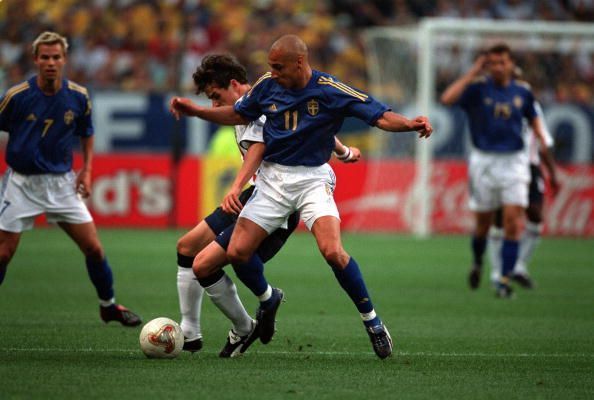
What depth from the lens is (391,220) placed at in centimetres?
2161

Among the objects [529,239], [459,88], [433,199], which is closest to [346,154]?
[459,88]

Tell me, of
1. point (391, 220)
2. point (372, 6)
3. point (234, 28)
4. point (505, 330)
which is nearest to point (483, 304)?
point (505, 330)

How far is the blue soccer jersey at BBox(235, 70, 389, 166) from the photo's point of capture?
7.54m

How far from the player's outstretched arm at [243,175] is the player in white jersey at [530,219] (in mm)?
6117

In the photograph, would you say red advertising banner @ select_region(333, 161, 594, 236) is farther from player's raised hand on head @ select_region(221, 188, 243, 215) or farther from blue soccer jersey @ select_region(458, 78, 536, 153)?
player's raised hand on head @ select_region(221, 188, 243, 215)

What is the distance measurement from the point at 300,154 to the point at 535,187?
7.18 m

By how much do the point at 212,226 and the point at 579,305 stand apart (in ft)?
17.0

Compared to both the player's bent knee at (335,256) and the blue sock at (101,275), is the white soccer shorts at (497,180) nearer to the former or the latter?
the blue sock at (101,275)

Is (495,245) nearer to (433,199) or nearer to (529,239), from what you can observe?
(529,239)

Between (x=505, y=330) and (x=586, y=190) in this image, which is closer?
(x=505, y=330)

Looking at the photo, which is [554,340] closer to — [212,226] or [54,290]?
[212,226]

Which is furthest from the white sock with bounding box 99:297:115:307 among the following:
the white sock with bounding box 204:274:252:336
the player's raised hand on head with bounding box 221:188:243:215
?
the player's raised hand on head with bounding box 221:188:243:215

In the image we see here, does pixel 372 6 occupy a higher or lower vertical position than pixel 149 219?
higher

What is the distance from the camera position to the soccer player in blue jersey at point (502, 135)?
12.5 metres
